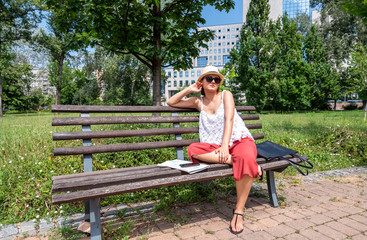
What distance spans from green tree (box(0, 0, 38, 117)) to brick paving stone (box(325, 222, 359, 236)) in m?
23.8

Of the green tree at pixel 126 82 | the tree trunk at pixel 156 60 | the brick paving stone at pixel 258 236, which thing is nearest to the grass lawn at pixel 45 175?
the brick paving stone at pixel 258 236

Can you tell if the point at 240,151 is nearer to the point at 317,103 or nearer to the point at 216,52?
the point at 317,103

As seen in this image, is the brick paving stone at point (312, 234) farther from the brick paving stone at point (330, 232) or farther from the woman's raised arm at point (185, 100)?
the woman's raised arm at point (185, 100)

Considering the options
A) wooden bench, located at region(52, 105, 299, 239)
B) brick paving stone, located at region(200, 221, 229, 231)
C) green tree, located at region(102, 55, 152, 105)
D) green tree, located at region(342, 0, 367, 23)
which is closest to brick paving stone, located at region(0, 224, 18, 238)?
wooden bench, located at region(52, 105, 299, 239)

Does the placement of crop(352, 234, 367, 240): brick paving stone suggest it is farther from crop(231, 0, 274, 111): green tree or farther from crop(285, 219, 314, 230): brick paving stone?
crop(231, 0, 274, 111): green tree

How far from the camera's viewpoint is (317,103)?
3359cm

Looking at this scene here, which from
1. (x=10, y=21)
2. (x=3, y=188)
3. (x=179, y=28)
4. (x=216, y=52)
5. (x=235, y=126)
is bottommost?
(x=3, y=188)

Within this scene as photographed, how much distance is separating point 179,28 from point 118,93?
1581 inches

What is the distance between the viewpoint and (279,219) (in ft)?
9.58

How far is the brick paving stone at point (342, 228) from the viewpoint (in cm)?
262

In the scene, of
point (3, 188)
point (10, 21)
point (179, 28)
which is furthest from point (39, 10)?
point (3, 188)

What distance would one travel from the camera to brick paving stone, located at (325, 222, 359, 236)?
8.59 feet

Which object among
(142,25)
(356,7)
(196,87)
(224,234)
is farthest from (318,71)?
(224,234)

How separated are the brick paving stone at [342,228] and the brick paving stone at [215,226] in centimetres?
109
